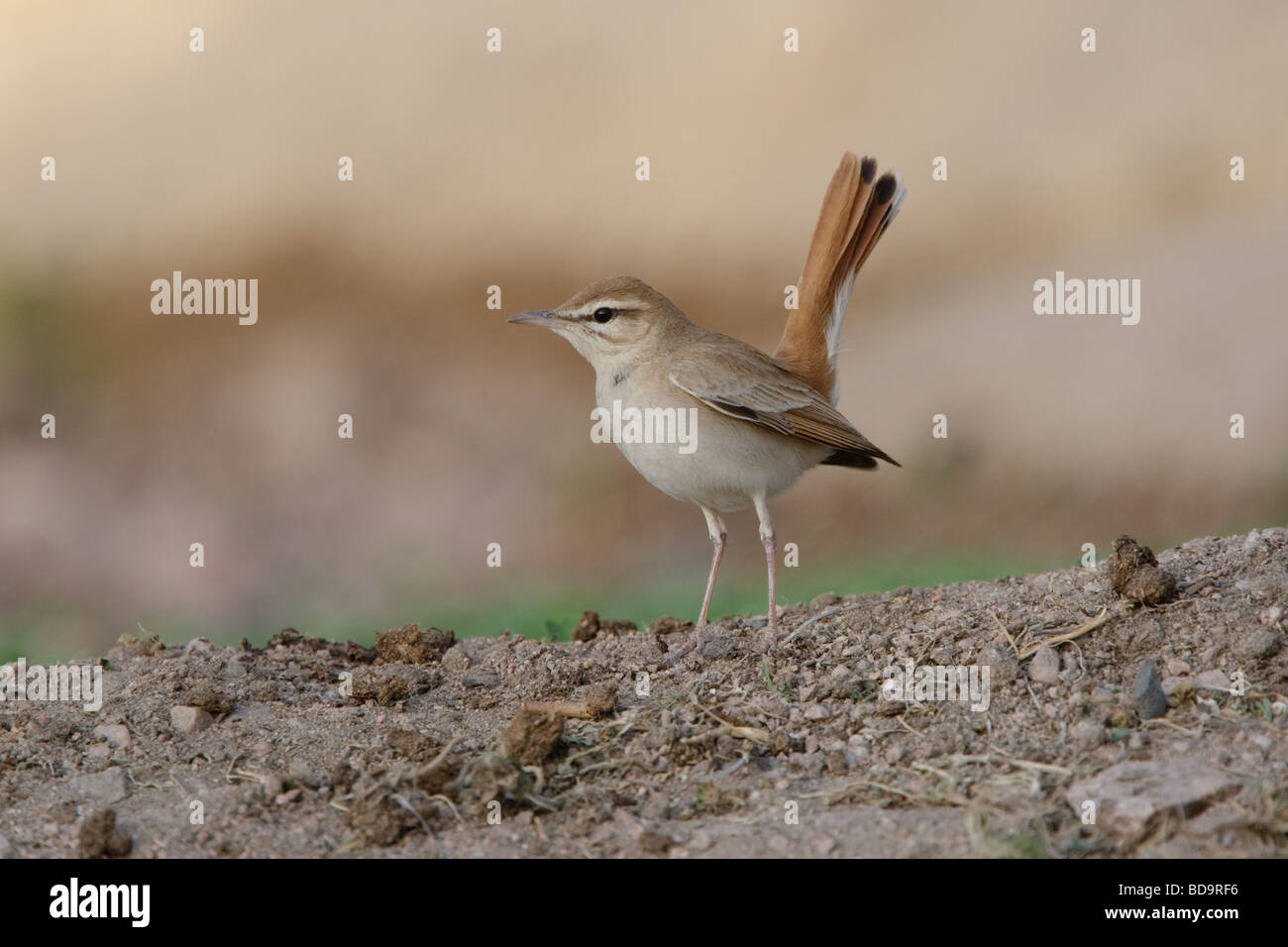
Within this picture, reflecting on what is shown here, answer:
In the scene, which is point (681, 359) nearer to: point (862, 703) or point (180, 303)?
point (862, 703)

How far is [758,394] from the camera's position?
23.2ft

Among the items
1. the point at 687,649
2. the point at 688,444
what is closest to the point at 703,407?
the point at 688,444

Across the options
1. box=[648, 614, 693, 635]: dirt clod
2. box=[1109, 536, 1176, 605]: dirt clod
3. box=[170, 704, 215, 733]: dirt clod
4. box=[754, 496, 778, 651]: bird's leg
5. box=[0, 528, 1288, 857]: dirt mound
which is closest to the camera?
box=[0, 528, 1288, 857]: dirt mound

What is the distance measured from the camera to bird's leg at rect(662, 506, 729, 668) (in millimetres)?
6602

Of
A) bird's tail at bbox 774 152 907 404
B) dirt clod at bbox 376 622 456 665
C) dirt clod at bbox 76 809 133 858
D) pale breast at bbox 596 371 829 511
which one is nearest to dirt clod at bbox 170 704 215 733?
dirt clod at bbox 76 809 133 858

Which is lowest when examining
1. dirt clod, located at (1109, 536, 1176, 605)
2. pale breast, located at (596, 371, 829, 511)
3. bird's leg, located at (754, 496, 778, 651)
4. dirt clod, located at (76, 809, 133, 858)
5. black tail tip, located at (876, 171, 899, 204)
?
dirt clod, located at (76, 809, 133, 858)

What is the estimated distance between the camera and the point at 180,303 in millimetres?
12578

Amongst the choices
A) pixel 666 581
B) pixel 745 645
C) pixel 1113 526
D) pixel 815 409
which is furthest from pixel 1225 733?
pixel 1113 526

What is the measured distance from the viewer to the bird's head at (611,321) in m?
7.12

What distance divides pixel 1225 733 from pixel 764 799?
5.95ft

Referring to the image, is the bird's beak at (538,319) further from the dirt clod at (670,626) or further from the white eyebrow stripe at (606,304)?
the dirt clod at (670,626)
